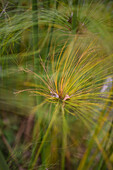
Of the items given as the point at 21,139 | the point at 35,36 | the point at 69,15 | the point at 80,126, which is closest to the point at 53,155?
the point at 80,126

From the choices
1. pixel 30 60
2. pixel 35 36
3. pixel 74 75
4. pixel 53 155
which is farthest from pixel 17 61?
pixel 53 155

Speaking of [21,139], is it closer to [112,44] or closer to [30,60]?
[30,60]

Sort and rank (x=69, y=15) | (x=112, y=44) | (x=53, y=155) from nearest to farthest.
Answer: (x=53, y=155) → (x=112, y=44) → (x=69, y=15)

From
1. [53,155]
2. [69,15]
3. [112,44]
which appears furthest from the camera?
[69,15]

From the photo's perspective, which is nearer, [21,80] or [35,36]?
[35,36]

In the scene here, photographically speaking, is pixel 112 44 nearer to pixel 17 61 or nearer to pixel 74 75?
pixel 74 75

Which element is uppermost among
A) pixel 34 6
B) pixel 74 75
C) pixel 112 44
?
pixel 34 6

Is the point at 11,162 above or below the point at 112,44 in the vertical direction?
below
